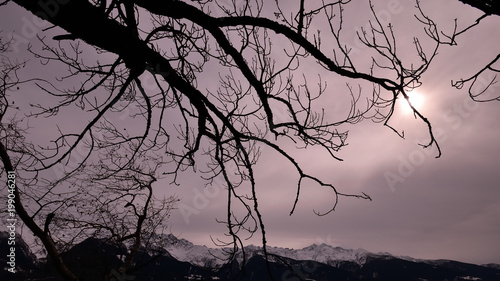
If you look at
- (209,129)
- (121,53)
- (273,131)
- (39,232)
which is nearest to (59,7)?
(121,53)

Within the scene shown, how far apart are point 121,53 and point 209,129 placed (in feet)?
3.98

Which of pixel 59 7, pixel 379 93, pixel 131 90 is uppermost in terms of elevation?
pixel 131 90

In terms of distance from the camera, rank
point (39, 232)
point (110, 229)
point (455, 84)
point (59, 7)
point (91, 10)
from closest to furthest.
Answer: point (59, 7) < point (91, 10) < point (455, 84) < point (39, 232) < point (110, 229)

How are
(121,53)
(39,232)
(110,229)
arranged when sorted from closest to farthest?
1. (121,53)
2. (39,232)
3. (110,229)

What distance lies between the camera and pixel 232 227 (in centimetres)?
325

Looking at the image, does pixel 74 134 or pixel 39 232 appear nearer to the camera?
pixel 74 134

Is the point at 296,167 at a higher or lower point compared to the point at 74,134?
lower

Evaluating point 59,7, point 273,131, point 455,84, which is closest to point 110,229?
point 273,131

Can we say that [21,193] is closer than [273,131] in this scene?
No

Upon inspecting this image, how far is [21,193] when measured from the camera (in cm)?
659

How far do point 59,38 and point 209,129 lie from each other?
63.2 inches

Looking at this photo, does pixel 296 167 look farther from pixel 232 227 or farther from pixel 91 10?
pixel 91 10

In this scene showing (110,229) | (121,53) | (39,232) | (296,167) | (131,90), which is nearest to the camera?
(121,53)

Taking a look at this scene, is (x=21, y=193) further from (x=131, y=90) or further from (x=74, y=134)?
(x=74, y=134)
